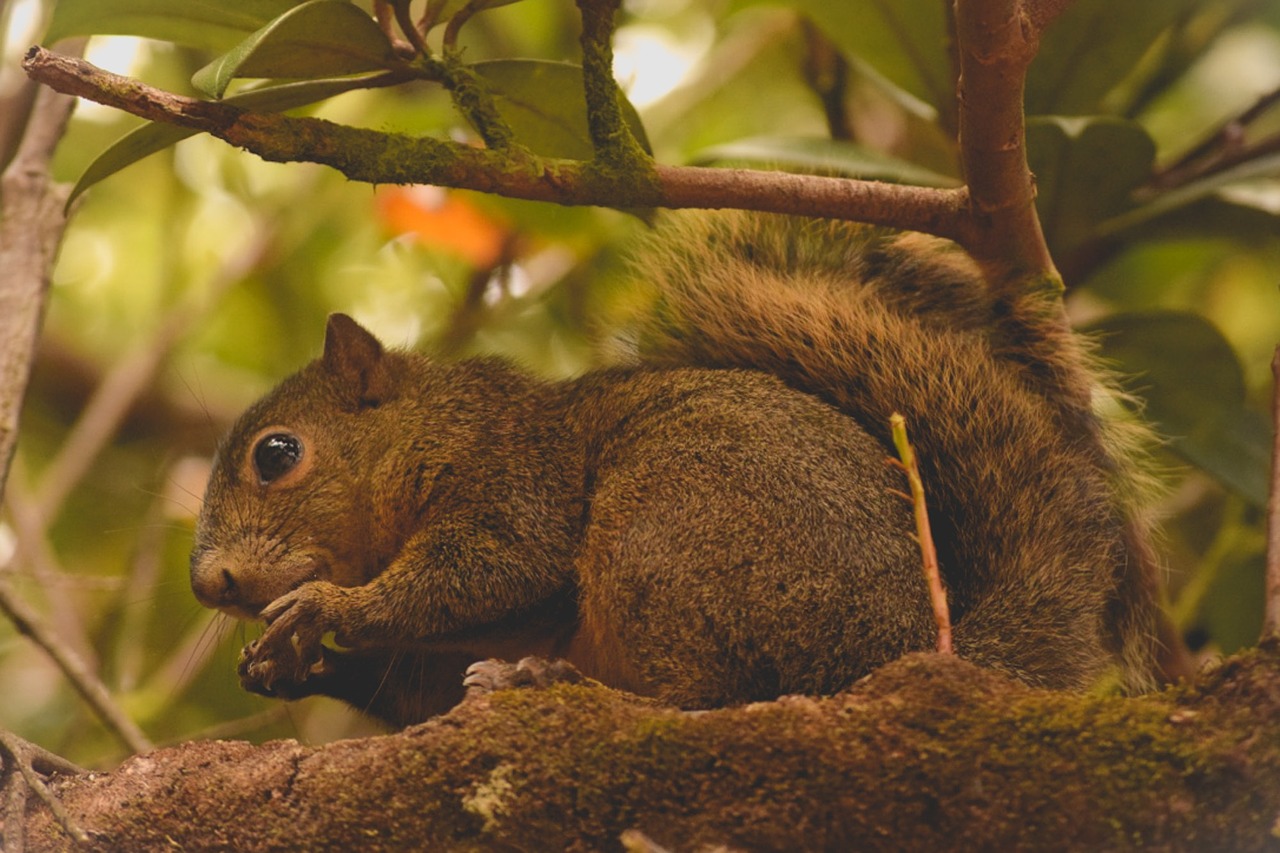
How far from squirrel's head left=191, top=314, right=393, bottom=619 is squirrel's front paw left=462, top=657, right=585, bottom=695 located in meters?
0.59

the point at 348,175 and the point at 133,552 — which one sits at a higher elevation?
the point at 348,175

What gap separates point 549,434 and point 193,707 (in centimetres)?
179

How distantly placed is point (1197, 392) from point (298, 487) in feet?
6.61

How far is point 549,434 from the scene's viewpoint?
246cm

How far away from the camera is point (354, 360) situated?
257 centimetres

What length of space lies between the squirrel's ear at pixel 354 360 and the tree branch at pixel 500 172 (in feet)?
2.35

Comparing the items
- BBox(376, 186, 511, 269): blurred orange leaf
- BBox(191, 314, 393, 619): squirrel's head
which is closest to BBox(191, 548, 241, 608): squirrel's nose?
BBox(191, 314, 393, 619): squirrel's head

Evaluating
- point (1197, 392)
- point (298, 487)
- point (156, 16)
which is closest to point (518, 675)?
point (298, 487)

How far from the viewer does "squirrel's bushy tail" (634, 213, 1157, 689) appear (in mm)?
2053

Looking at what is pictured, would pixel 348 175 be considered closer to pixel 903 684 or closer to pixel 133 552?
pixel 903 684

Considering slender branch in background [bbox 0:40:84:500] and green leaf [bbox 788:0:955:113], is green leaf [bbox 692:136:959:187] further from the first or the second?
slender branch in background [bbox 0:40:84:500]

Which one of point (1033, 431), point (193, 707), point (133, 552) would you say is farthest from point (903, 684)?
point (133, 552)

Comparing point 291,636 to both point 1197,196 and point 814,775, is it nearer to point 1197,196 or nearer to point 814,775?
point 814,775

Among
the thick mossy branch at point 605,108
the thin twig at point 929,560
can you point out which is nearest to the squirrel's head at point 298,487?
the thick mossy branch at point 605,108
